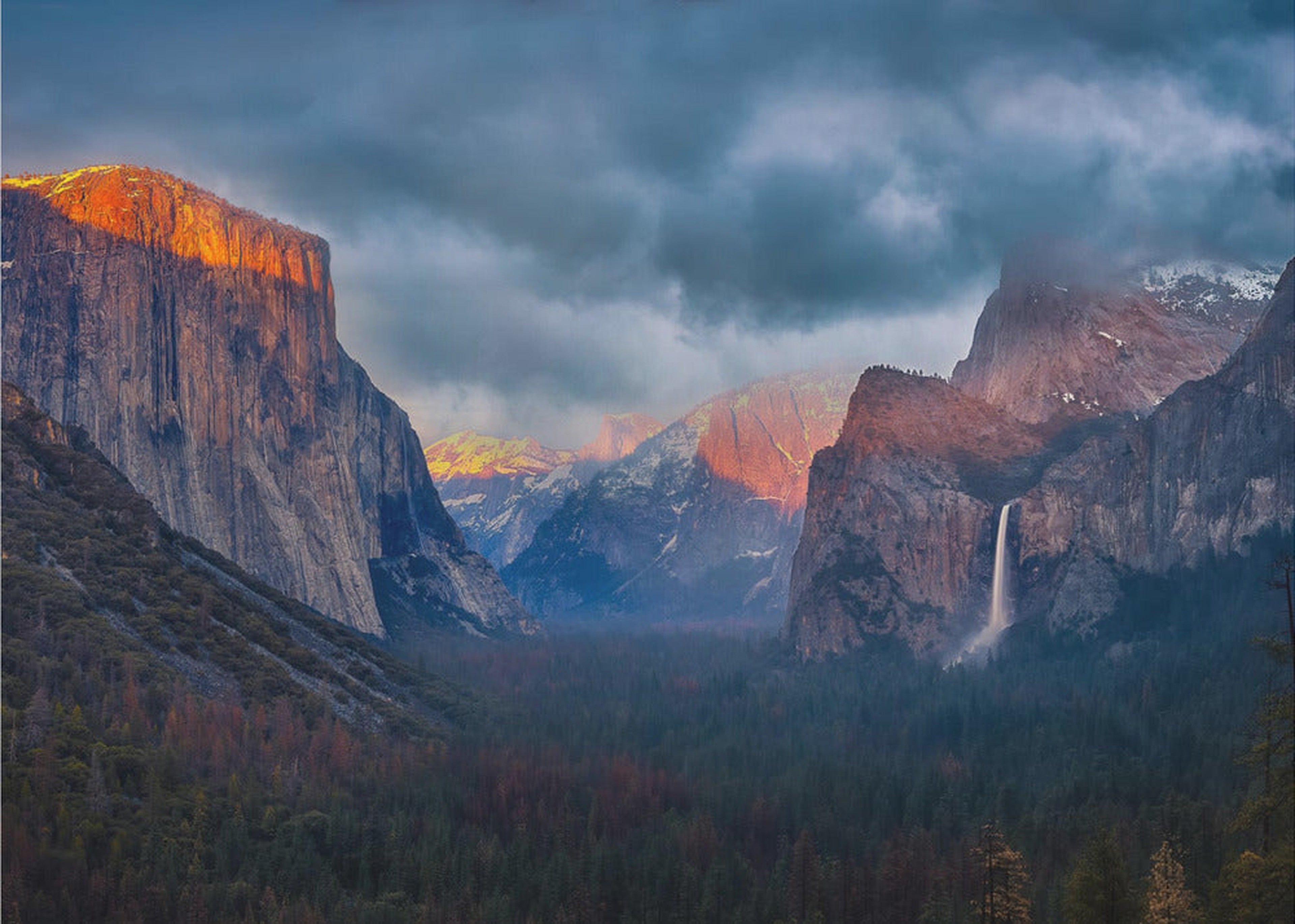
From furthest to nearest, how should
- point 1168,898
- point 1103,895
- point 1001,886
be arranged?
point 1001,886 → point 1103,895 → point 1168,898

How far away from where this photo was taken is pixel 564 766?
189m

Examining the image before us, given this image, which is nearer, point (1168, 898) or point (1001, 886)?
point (1168, 898)

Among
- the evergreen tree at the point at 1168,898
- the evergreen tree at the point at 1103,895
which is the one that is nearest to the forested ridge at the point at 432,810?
the evergreen tree at the point at 1103,895

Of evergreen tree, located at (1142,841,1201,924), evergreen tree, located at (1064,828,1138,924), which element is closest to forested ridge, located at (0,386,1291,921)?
Result: evergreen tree, located at (1064,828,1138,924)

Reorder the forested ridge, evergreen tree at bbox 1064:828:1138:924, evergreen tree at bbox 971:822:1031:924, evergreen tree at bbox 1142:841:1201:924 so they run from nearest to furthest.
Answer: evergreen tree at bbox 1142:841:1201:924 < evergreen tree at bbox 1064:828:1138:924 < evergreen tree at bbox 971:822:1031:924 < the forested ridge

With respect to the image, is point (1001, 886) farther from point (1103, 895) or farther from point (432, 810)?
point (432, 810)

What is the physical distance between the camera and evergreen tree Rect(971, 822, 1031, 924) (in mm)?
77500

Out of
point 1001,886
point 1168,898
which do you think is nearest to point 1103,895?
point 1168,898

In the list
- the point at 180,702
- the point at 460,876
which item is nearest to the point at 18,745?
the point at 180,702

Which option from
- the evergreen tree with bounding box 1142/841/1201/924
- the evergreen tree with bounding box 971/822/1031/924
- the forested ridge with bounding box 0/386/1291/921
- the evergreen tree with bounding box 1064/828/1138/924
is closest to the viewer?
the evergreen tree with bounding box 1142/841/1201/924

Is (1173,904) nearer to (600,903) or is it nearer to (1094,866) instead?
(1094,866)

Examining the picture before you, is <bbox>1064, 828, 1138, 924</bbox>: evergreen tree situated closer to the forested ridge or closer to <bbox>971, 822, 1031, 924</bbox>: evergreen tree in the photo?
the forested ridge

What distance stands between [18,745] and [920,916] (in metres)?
82.8

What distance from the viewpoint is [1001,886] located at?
87250 millimetres
